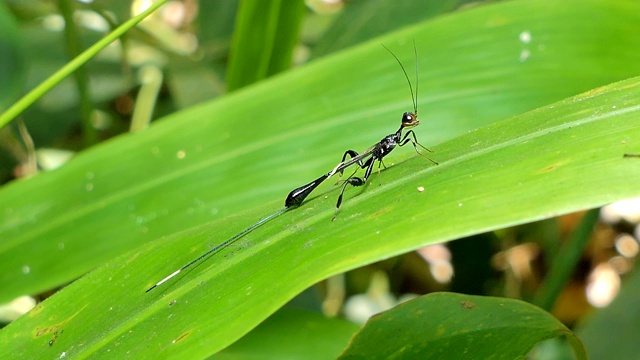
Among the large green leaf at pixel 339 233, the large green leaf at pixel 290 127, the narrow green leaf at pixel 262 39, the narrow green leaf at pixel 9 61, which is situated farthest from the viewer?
the narrow green leaf at pixel 262 39

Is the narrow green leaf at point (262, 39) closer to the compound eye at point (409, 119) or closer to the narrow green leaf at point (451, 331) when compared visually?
the compound eye at point (409, 119)

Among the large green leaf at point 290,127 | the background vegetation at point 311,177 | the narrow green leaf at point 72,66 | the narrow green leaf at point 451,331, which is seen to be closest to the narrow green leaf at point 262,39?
the background vegetation at point 311,177

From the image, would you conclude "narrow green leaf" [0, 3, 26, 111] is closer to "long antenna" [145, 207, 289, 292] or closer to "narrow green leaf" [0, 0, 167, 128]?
"narrow green leaf" [0, 0, 167, 128]

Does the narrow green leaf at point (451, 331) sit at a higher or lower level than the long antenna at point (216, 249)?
lower

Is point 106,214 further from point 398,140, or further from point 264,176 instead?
point 398,140

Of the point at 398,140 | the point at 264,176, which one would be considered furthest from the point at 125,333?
the point at 398,140

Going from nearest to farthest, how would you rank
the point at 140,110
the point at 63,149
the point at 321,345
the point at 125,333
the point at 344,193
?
the point at 125,333 < the point at 344,193 < the point at 321,345 < the point at 140,110 < the point at 63,149

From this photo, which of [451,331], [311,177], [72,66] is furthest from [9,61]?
[451,331]
